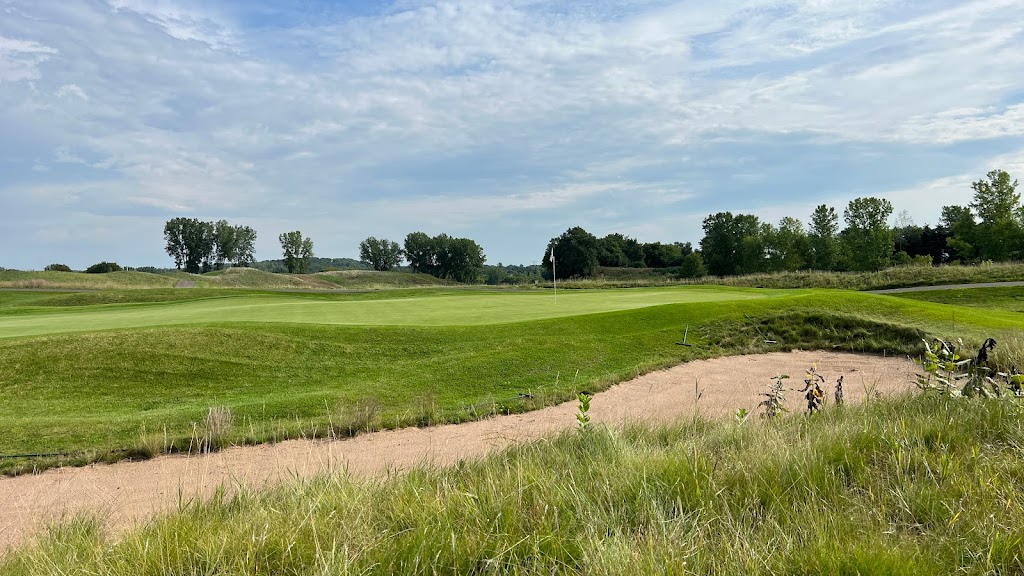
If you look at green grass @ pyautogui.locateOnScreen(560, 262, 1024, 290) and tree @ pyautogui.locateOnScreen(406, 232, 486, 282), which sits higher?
tree @ pyautogui.locateOnScreen(406, 232, 486, 282)

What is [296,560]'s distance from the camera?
271cm

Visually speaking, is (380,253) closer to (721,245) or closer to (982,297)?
(721,245)

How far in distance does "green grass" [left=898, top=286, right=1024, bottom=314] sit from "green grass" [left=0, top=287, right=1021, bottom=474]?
35.3ft

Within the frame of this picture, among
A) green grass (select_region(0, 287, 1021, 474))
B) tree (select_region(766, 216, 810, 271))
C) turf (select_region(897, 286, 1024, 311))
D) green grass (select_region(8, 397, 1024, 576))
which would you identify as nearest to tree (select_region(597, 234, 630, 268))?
tree (select_region(766, 216, 810, 271))

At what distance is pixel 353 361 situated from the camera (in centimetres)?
1291

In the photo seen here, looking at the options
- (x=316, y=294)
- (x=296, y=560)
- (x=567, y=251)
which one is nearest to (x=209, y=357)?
(x=296, y=560)

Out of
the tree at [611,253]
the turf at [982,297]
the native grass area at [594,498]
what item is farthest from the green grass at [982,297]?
the tree at [611,253]

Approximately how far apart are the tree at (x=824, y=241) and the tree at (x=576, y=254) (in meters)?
38.0

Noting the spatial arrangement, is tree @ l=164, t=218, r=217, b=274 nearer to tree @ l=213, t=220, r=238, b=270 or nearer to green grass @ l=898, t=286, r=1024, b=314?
tree @ l=213, t=220, r=238, b=270

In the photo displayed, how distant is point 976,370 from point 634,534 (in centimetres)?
397

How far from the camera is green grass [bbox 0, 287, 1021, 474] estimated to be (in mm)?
8625

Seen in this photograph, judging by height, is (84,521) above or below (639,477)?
below

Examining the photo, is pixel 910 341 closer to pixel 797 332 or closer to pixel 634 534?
pixel 797 332

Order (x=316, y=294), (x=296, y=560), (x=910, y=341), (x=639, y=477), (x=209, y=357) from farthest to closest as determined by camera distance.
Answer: (x=316, y=294) < (x=910, y=341) < (x=209, y=357) < (x=639, y=477) < (x=296, y=560)
